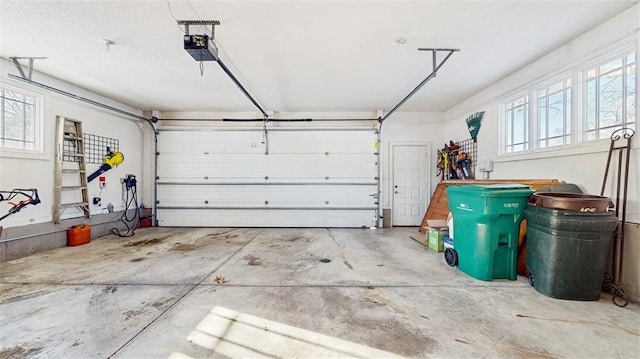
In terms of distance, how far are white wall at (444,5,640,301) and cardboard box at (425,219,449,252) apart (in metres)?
1.44

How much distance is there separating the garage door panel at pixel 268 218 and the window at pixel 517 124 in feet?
10.3

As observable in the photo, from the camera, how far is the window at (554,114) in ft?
10.4

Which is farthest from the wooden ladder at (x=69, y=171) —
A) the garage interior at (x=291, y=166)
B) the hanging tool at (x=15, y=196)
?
the hanging tool at (x=15, y=196)

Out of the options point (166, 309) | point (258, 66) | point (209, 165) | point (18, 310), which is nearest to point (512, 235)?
point (166, 309)

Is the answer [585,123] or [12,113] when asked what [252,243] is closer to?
[12,113]

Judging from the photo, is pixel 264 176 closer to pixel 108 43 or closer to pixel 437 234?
pixel 108 43

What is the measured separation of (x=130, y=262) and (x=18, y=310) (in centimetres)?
129

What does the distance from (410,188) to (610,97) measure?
3.75 meters

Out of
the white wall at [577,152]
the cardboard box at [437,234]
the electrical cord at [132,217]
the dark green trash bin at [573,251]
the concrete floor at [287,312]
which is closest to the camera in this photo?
the concrete floor at [287,312]

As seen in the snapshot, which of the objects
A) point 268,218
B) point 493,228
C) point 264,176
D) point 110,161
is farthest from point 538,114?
point 110,161

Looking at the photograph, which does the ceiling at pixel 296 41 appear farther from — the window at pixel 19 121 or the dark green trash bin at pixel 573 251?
the dark green trash bin at pixel 573 251

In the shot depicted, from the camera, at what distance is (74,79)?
4.24m

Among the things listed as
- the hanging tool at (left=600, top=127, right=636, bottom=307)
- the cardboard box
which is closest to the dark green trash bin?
the hanging tool at (left=600, top=127, right=636, bottom=307)

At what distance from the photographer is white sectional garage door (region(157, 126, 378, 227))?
6.11 meters
